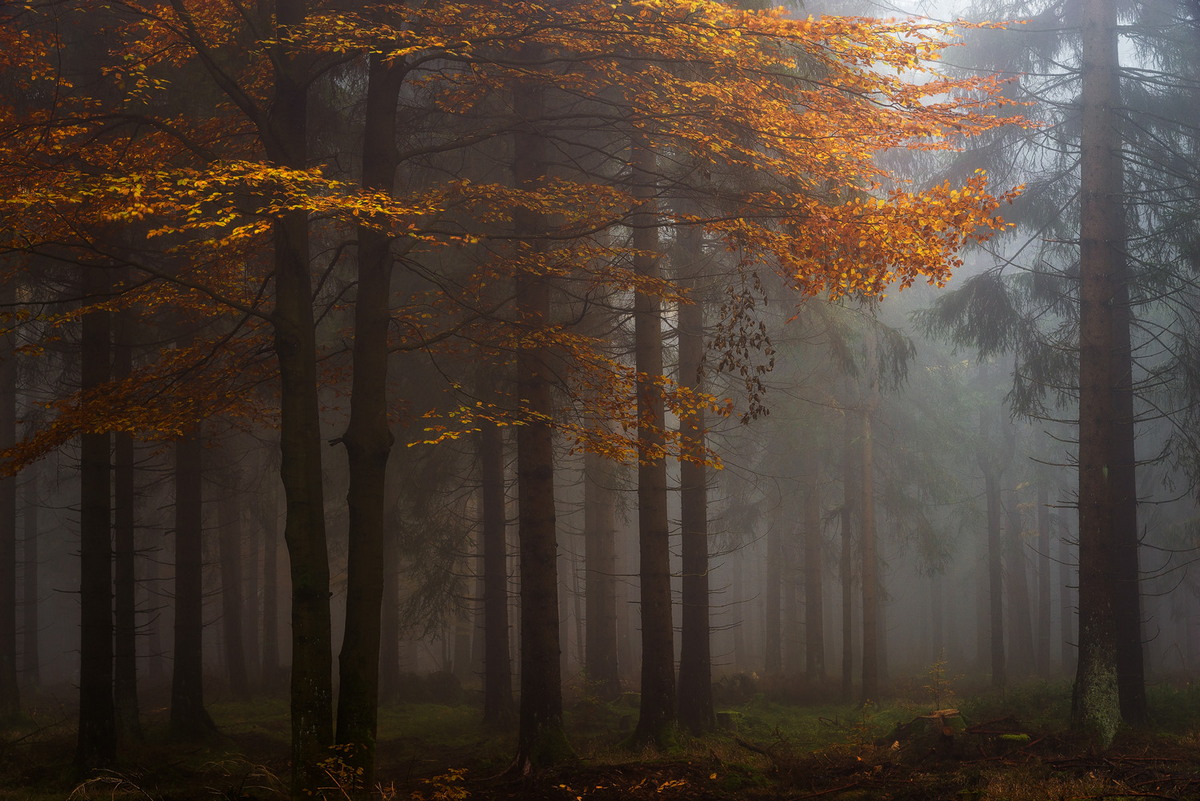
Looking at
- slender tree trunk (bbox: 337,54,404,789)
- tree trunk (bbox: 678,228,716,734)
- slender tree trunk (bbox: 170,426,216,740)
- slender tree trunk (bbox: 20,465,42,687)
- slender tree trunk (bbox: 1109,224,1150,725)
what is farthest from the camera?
slender tree trunk (bbox: 20,465,42,687)

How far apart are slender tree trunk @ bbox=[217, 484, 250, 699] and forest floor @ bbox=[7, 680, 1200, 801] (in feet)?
17.8

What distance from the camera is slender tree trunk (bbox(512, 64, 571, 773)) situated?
10.1 m

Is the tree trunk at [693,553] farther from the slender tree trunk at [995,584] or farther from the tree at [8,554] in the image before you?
the slender tree trunk at [995,584]

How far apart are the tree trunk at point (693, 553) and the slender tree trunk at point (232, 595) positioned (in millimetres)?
10197

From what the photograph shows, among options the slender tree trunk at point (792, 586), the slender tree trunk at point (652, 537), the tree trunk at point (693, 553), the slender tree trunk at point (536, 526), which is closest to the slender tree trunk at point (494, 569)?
the tree trunk at point (693, 553)

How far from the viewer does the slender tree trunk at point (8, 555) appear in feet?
51.1

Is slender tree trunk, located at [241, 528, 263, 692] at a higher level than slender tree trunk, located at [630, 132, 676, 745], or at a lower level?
lower

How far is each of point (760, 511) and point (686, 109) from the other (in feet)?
61.3

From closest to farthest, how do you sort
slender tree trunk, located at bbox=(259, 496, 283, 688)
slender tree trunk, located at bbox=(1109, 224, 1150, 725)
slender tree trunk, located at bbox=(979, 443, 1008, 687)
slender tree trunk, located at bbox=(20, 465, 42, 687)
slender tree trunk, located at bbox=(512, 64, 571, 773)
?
slender tree trunk, located at bbox=(512, 64, 571, 773) < slender tree trunk, located at bbox=(1109, 224, 1150, 725) < slender tree trunk, located at bbox=(259, 496, 283, 688) < slender tree trunk, located at bbox=(979, 443, 1008, 687) < slender tree trunk, located at bbox=(20, 465, 42, 687)

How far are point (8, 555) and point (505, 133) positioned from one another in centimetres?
1465

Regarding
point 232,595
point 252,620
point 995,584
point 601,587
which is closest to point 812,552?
point 995,584

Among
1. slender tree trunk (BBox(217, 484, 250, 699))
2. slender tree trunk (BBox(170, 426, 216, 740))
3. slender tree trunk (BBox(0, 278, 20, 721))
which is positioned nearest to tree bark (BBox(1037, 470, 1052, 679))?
slender tree trunk (BBox(217, 484, 250, 699))

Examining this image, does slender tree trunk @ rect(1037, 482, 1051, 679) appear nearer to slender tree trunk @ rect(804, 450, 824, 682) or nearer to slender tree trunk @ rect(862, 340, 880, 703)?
slender tree trunk @ rect(804, 450, 824, 682)

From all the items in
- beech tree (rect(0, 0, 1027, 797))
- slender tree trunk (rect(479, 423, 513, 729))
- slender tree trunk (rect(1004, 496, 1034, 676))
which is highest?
beech tree (rect(0, 0, 1027, 797))
